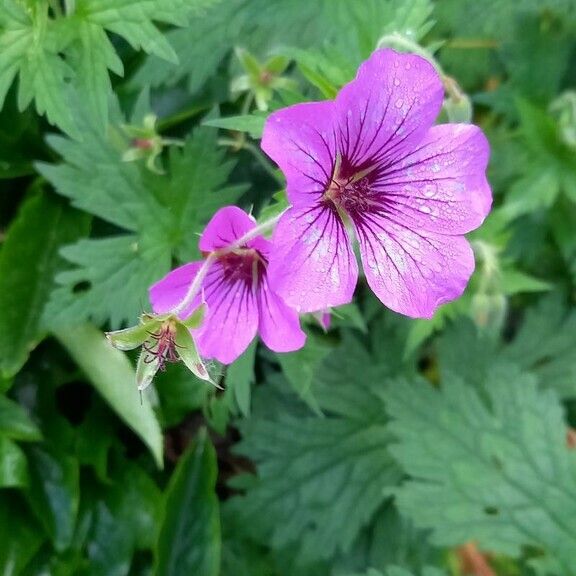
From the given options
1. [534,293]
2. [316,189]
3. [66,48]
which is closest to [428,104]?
[316,189]

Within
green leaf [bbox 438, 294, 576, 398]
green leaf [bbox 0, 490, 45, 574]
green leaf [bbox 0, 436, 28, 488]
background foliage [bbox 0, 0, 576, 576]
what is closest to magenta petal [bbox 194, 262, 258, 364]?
background foliage [bbox 0, 0, 576, 576]

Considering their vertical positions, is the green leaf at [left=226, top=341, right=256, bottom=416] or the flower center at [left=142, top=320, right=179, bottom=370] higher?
the flower center at [left=142, top=320, right=179, bottom=370]

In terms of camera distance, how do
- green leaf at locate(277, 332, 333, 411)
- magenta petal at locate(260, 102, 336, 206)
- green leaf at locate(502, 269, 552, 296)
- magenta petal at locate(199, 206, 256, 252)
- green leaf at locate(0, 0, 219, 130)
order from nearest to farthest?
magenta petal at locate(260, 102, 336, 206) < magenta petal at locate(199, 206, 256, 252) < green leaf at locate(0, 0, 219, 130) < green leaf at locate(277, 332, 333, 411) < green leaf at locate(502, 269, 552, 296)

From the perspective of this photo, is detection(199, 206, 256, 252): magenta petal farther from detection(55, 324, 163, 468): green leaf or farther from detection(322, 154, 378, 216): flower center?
detection(55, 324, 163, 468): green leaf

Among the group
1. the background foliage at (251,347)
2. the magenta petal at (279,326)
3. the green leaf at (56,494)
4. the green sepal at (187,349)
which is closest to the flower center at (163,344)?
the green sepal at (187,349)

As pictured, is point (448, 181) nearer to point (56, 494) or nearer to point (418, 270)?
point (418, 270)

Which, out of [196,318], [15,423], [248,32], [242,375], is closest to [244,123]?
[196,318]

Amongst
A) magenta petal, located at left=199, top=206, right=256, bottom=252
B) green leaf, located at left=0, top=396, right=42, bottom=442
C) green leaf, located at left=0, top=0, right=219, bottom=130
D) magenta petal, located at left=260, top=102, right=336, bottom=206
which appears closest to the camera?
magenta petal, located at left=260, top=102, right=336, bottom=206

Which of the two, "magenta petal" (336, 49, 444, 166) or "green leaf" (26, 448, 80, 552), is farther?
"green leaf" (26, 448, 80, 552)
